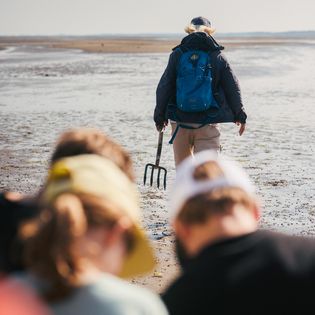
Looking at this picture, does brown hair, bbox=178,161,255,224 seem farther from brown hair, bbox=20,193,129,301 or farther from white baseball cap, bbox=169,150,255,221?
brown hair, bbox=20,193,129,301

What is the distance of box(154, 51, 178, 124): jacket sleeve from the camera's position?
551 centimetres

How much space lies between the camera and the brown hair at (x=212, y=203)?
1937 millimetres

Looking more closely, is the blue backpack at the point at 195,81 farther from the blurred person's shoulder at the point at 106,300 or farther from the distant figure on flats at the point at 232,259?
the blurred person's shoulder at the point at 106,300

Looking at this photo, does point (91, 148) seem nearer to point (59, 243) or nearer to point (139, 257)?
point (139, 257)

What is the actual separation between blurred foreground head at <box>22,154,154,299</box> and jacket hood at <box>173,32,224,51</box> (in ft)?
11.6

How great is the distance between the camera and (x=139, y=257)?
2.00 m

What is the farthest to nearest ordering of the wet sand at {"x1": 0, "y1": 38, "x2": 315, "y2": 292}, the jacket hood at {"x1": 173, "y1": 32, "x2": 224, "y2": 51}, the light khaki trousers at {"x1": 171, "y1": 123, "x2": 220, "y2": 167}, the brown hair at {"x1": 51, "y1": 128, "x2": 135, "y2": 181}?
the wet sand at {"x1": 0, "y1": 38, "x2": 315, "y2": 292} < the light khaki trousers at {"x1": 171, "y1": 123, "x2": 220, "y2": 167} < the jacket hood at {"x1": 173, "y1": 32, "x2": 224, "y2": 51} < the brown hair at {"x1": 51, "y1": 128, "x2": 135, "y2": 181}

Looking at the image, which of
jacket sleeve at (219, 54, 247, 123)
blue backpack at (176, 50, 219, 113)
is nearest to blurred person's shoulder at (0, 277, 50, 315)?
blue backpack at (176, 50, 219, 113)

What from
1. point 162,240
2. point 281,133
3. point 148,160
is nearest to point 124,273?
point 162,240

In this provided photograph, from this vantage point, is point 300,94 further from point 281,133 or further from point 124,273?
point 124,273

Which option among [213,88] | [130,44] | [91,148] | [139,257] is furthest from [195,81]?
[130,44]

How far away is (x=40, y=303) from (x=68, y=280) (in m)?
0.11

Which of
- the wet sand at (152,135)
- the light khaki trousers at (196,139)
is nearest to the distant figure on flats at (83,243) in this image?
the wet sand at (152,135)

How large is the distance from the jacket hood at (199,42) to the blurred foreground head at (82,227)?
3547 mm
